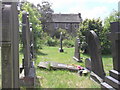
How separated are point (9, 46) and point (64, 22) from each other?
42172mm

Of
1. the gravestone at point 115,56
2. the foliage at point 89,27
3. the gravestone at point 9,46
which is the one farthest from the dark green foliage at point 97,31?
the gravestone at point 9,46

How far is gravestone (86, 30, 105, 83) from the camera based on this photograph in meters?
6.29

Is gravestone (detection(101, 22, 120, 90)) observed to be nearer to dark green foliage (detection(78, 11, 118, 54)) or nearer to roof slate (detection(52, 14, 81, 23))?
dark green foliage (detection(78, 11, 118, 54))

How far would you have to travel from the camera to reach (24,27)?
6043mm

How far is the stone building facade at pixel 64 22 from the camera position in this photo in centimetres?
4294

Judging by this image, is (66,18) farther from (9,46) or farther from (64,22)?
(9,46)

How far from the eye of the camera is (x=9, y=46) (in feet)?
10.7

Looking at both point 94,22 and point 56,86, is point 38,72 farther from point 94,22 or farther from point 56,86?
point 94,22

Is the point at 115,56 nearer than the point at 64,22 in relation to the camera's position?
Yes

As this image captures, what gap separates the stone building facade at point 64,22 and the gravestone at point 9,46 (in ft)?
127

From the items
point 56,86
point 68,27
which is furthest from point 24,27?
point 68,27

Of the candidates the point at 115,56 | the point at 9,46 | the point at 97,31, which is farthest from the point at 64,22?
the point at 9,46

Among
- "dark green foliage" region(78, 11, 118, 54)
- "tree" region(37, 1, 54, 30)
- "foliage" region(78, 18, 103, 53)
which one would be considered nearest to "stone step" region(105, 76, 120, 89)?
"dark green foliage" region(78, 11, 118, 54)

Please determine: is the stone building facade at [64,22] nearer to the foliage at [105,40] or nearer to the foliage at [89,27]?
the foliage at [105,40]
